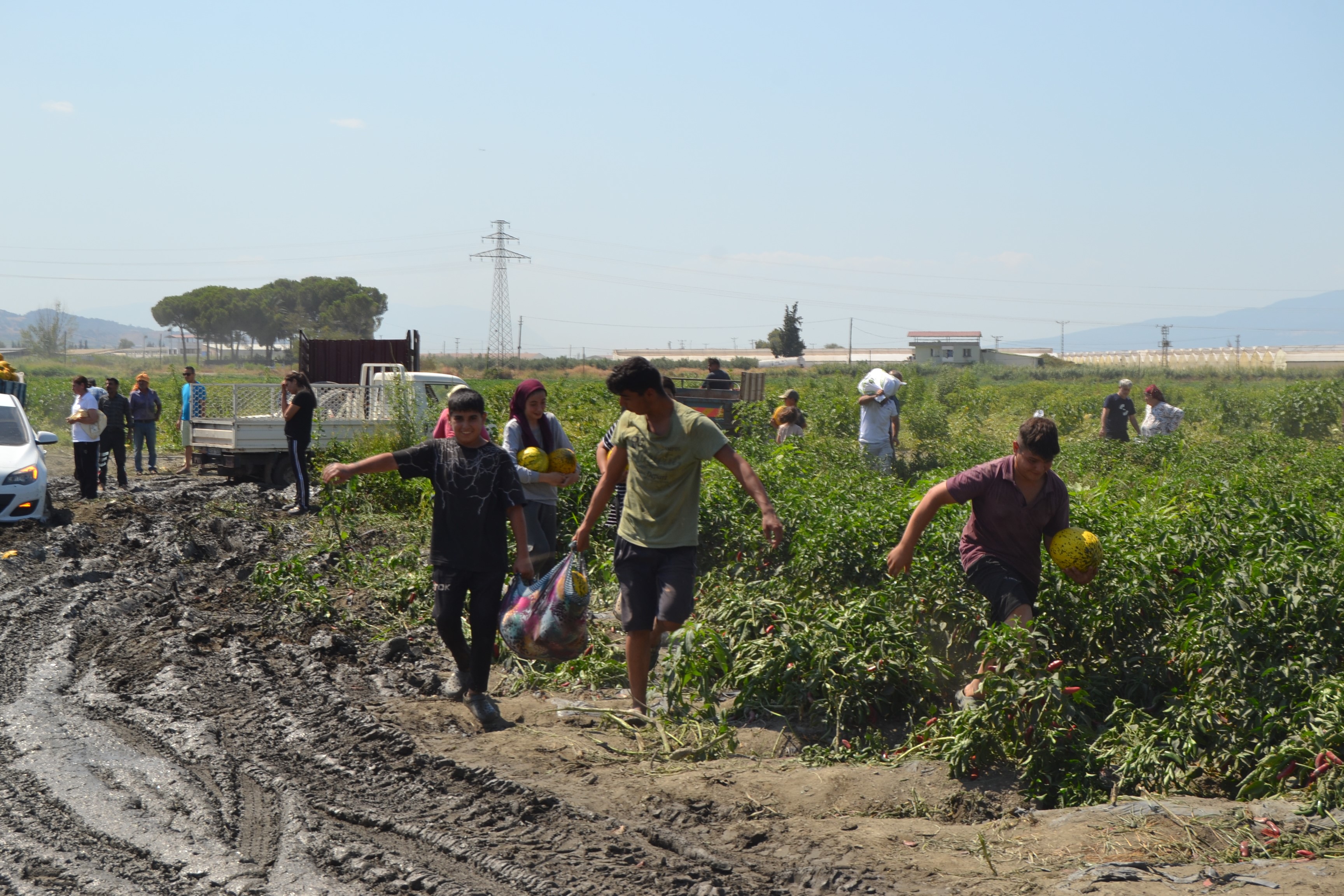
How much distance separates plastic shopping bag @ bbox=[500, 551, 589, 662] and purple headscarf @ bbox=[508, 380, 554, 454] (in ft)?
4.04

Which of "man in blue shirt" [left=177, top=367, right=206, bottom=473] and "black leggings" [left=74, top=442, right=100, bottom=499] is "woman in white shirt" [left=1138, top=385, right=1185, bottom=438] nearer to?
"black leggings" [left=74, top=442, right=100, bottom=499]

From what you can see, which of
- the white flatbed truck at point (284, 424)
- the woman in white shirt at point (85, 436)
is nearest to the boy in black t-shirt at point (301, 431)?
the white flatbed truck at point (284, 424)

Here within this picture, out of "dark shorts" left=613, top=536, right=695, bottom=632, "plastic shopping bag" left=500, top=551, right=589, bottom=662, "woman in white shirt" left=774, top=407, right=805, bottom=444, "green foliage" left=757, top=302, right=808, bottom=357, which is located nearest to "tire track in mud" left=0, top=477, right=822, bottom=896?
"plastic shopping bag" left=500, top=551, right=589, bottom=662

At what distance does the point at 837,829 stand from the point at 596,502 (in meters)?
2.30

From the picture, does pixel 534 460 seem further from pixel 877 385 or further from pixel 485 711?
pixel 877 385

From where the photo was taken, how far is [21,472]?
11992 millimetres

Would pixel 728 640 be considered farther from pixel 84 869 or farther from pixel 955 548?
pixel 84 869

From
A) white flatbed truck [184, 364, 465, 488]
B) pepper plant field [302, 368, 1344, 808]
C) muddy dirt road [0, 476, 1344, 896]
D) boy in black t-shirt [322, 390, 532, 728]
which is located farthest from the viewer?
white flatbed truck [184, 364, 465, 488]

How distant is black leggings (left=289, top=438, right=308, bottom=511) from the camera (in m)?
13.4

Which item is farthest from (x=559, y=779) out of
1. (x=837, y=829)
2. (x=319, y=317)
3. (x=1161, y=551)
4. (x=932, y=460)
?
(x=319, y=317)

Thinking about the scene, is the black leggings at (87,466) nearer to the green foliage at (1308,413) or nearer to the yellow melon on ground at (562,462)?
the yellow melon on ground at (562,462)

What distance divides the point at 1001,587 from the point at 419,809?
9.17ft

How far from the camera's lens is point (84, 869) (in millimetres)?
3805

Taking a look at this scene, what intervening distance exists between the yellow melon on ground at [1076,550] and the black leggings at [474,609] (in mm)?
2830
